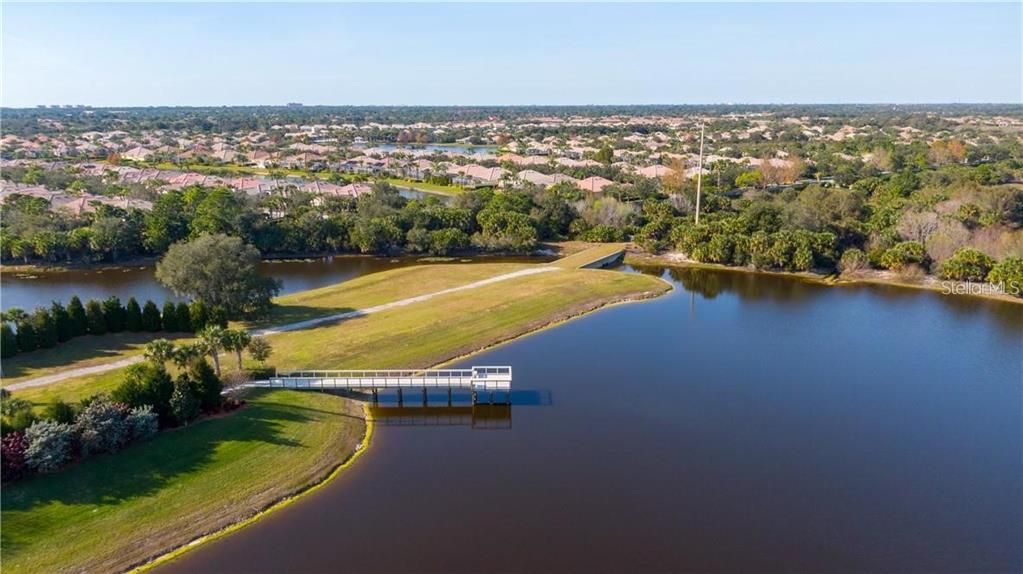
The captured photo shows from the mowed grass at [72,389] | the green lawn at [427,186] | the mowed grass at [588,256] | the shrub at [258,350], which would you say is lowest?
the mowed grass at [72,389]

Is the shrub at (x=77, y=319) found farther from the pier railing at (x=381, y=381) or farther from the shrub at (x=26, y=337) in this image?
the pier railing at (x=381, y=381)

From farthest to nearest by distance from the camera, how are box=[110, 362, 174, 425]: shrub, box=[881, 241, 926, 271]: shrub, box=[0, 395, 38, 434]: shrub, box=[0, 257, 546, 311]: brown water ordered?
Result: box=[881, 241, 926, 271]: shrub
box=[0, 257, 546, 311]: brown water
box=[110, 362, 174, 425]: shrub
box=[0, 395, 38, 434]: shrub

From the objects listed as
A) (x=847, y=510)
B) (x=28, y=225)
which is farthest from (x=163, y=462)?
(x=28, y=225)

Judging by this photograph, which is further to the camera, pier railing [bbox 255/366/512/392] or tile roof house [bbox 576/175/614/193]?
tile roof house [bbox 576/175/614/193]

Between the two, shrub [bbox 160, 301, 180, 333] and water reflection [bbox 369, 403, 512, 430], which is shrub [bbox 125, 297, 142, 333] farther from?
water reflection [bbox 369, 403, 512, 430]

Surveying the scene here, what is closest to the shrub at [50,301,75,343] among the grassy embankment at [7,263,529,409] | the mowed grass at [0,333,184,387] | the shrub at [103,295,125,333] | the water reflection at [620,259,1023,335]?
the mowed grass at [0,333,184,387]

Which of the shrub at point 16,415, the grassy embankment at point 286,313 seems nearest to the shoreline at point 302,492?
the shrub at point 16,415
